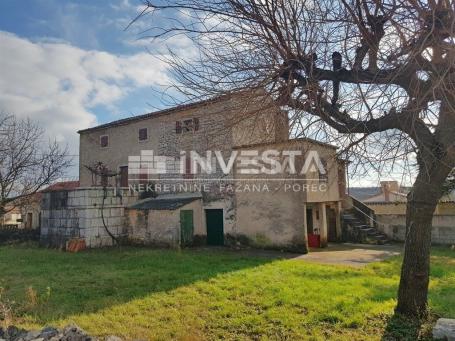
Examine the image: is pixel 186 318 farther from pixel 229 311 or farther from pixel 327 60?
pixel 327 60

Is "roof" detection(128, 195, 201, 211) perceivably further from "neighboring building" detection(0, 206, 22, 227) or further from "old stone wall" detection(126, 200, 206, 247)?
"neighboring building" detection(0, 206, 22, 227)

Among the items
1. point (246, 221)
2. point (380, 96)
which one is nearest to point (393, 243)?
point (246, 221)

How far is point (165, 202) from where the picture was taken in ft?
54.1

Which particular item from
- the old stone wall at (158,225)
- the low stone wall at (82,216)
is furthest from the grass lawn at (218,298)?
the low stone wall at (82,216)

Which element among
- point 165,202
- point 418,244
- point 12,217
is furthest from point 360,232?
point 12,217

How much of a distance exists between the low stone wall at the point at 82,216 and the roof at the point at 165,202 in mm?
928

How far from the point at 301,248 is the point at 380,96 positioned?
1002 cm

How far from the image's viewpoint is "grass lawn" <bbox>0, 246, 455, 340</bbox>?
5.34 meters

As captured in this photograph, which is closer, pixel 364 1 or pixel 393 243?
pixel 364 1

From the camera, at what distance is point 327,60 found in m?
4.89

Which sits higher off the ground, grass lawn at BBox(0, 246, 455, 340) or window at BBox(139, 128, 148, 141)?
window at BBox(139, 128, 148, 141)

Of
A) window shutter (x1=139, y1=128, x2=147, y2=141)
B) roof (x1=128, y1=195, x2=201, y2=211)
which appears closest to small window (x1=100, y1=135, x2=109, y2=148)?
window shutter (x1=139, y1=128, x2=147, y2=141)

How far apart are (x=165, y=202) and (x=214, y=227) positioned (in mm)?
2579

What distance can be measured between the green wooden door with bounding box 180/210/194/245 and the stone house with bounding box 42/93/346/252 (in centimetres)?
4
